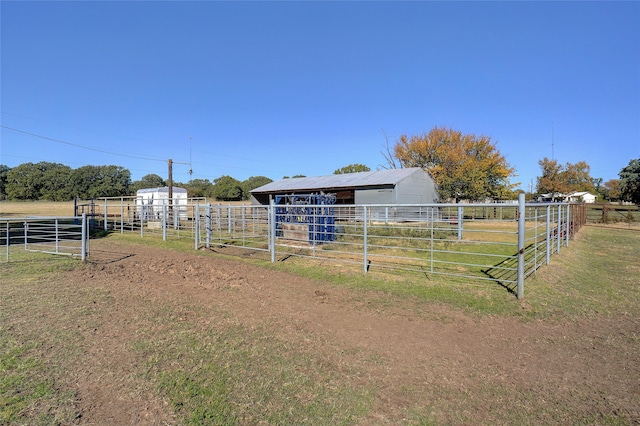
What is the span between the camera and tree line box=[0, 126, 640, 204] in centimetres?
3341

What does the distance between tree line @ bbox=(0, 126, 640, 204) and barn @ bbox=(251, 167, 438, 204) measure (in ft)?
22.0

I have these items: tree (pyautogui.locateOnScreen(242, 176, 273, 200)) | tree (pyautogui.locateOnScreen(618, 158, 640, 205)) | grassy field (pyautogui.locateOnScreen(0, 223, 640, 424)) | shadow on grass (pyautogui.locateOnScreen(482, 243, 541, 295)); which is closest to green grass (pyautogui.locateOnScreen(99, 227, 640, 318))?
grassy field (pyautogui.locateOnScreen(0, 223, 640, 424))

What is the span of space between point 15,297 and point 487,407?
6.82m

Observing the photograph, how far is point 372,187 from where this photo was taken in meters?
23.9

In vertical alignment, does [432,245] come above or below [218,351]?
above

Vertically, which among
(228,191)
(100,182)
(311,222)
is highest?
(100,182)

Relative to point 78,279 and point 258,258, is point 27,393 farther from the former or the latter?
point 258,258

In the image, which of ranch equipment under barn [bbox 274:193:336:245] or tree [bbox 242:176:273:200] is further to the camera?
tree [bbox 242:176:273:200]

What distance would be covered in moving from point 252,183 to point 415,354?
85446 mm

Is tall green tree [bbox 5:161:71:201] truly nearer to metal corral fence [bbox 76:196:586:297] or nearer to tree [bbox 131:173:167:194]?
tree [bbox 131:173:167:194]

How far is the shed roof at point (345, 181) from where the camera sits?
24.1 meters

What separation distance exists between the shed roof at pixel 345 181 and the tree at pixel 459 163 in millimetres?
9096

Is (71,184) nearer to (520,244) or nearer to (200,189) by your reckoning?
(200,189)

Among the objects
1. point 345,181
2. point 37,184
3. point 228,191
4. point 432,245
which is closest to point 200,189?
point 228,191
